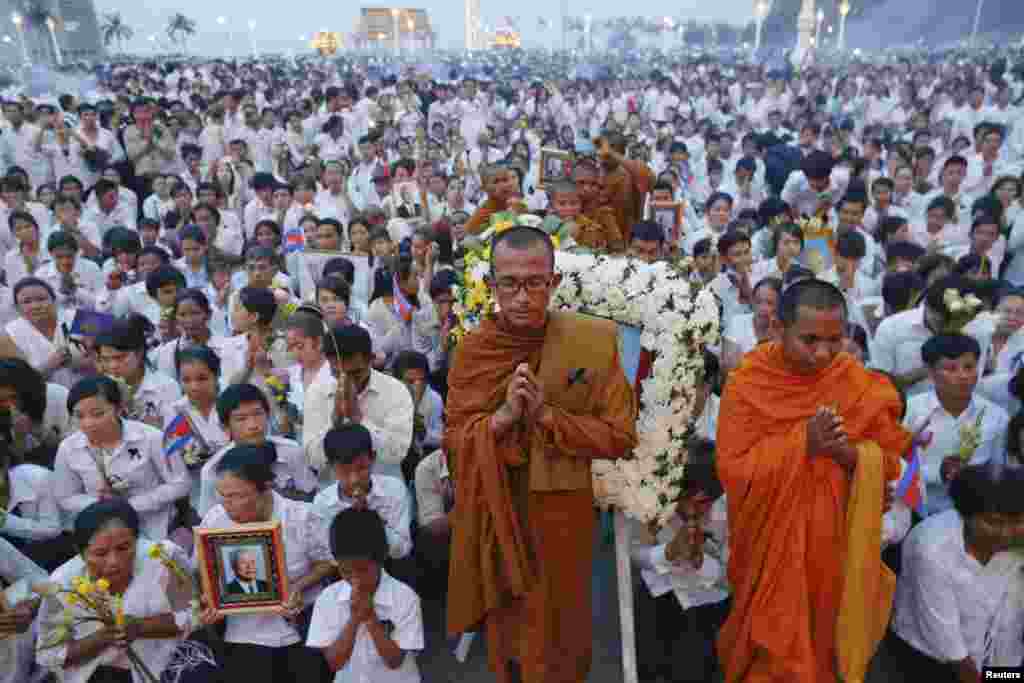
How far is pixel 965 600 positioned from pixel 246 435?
3.69 meters

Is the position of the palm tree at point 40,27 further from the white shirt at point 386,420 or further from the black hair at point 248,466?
the black hair at point 248,466

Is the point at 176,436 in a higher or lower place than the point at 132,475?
higher

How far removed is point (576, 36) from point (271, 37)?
40743 mm

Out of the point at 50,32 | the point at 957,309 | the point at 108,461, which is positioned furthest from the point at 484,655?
the point at 50,32

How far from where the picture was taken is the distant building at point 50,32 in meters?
47.0

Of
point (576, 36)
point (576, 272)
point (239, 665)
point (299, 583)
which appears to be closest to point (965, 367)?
point (576, 272)

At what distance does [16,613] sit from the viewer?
129 inches

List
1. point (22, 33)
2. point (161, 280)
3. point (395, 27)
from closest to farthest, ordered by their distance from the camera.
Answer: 1. point (161, 280)
2. point (22, 33)
3. point (395, 27)

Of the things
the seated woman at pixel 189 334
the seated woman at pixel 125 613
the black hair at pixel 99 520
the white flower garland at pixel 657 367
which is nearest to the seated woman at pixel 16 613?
the seated woman at pixel 125 613

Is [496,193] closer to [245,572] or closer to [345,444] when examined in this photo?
→ [345,444]

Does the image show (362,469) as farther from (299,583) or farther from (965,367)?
(965,367)

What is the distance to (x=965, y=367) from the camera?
394 centimetres

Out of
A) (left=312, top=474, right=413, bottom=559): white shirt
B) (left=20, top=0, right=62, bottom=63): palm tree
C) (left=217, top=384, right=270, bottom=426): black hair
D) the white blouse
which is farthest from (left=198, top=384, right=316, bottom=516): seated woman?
(left=20, top=0, right=62, bottom=63): palm tree

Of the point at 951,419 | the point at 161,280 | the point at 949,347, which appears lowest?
the point at 951,419
